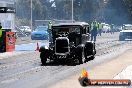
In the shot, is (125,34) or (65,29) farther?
(125,34)

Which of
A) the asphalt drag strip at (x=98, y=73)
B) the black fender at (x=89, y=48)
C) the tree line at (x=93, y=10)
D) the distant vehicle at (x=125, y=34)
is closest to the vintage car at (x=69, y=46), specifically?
the black fender at (x=89, y=48)

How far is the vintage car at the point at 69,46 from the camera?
2050cm

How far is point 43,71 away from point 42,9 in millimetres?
100111

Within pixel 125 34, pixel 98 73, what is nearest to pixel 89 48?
pixel 98 73

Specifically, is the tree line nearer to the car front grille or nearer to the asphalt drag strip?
the car front grille

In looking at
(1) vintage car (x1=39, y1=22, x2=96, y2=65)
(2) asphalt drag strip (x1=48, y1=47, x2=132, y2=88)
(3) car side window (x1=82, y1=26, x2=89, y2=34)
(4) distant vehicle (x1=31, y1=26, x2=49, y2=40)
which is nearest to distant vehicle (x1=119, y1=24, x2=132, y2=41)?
(4) distant vehicle (x1=31, y1=26, x2=49, y2=40)

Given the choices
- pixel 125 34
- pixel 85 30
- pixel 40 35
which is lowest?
pixel 40 35

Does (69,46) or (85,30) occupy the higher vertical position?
(85,30)

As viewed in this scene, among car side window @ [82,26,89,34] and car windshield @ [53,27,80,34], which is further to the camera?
car side window @ [82,26,89,34]

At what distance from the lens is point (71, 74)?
53.6 ft

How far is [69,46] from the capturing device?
20.7 metres

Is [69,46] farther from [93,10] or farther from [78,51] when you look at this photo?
[93,10]

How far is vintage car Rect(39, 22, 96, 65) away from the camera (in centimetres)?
2050

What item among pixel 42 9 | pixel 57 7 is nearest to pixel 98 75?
pixel 42 9
